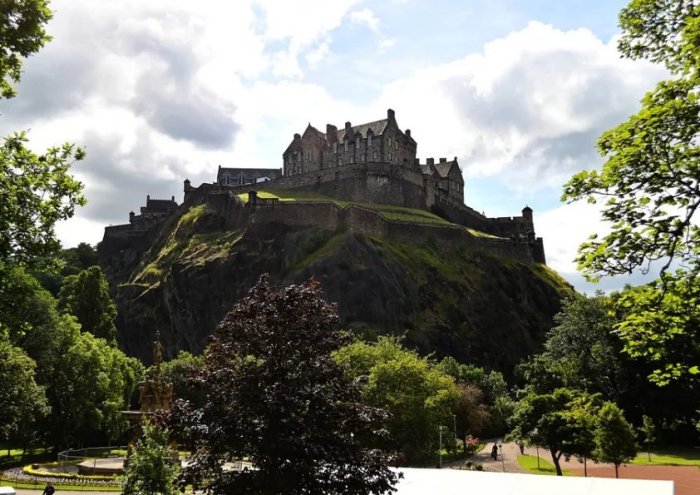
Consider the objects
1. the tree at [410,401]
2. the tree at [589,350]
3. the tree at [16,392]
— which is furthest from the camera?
the tree at [589,350]

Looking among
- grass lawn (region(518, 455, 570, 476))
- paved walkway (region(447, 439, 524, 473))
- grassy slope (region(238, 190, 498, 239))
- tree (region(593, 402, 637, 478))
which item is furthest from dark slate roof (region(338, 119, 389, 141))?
tree (region(593, 402, 637, 478))

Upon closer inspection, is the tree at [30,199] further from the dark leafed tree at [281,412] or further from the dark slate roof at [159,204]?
the dark slate roof at [159,204]

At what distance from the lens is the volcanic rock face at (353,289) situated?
252 ft

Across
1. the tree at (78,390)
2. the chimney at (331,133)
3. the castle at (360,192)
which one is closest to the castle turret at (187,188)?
the castle at (360,192)

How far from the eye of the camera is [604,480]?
61.7 feet

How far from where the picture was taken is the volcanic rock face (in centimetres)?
7681

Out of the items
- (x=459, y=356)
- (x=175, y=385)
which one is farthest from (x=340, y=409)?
(x=459, y=356)

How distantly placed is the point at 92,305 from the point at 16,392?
30744mm

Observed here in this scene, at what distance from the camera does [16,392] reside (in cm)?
3850

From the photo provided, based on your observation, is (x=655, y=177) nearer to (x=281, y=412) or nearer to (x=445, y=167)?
(x=281, y=412)

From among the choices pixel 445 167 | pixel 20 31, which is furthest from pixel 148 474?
pixel 445 167

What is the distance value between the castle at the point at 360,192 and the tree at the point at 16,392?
48911 mm

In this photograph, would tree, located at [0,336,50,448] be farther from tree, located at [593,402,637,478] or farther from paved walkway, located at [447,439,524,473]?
tree, located at [593,402,637,478]

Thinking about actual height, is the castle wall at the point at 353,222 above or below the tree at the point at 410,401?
above
